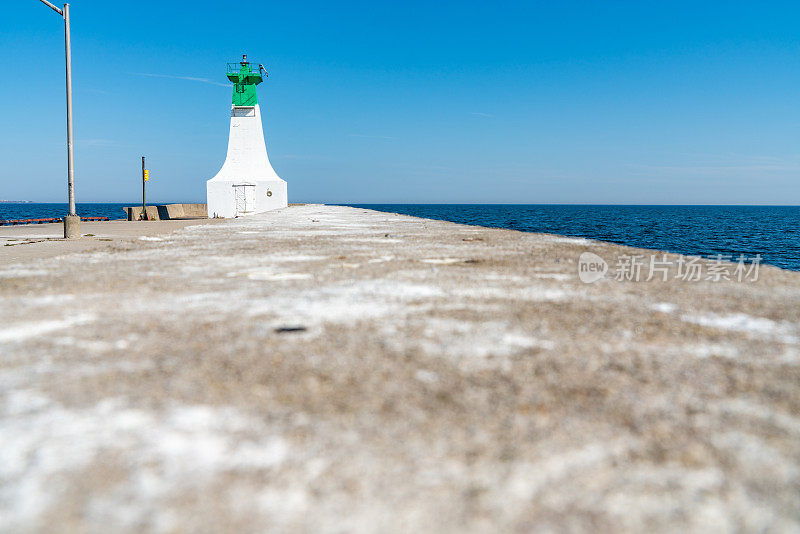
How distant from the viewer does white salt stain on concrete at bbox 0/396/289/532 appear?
1.67 meters

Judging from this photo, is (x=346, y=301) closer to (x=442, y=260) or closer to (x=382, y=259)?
(x=382, y=259)

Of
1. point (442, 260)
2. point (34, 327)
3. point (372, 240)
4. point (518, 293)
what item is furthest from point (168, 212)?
point (518, 293)

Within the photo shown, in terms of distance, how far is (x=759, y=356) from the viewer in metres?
2.99

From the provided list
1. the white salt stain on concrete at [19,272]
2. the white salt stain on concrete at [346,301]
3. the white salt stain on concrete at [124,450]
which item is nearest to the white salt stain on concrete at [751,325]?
the white salt stain on concrete at [346,301]

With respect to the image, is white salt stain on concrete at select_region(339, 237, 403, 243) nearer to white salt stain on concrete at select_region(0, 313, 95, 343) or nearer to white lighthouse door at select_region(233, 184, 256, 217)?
white salt stain on concrete at select_region(0, 313, 95, 343)

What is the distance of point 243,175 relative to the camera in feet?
107

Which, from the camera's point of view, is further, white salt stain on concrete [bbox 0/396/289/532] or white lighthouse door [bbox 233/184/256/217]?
white lighthouse door [bbox 233/184/256/217]

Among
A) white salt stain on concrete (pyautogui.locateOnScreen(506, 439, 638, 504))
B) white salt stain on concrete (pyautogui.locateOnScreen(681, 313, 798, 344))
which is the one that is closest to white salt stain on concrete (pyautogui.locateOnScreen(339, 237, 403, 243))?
white salt stain on concrete (pyautogui.locateOnScreen(681, 313, 798, 344))

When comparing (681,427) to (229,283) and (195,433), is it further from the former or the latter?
(229,283)

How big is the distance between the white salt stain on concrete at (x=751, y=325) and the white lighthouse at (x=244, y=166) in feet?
101

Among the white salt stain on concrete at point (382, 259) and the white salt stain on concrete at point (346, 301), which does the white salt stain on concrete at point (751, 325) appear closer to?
the white salt stain on concrete at point (346, 301)

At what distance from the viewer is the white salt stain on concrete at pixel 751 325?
3428 mm

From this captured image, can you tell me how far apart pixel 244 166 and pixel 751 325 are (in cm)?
3212

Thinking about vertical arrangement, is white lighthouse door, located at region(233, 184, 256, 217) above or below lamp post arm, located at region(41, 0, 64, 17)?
below
